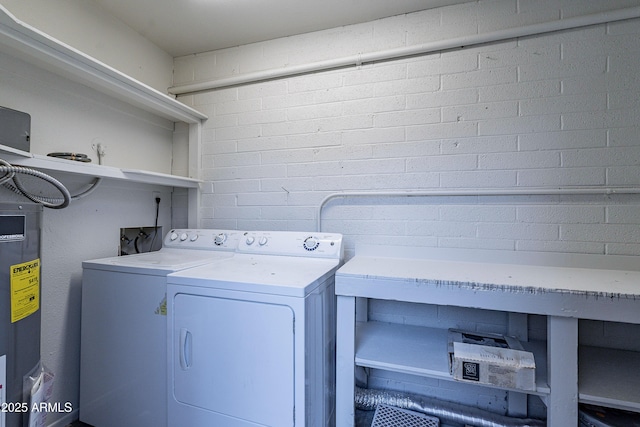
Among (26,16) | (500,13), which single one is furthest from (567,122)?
(26,16)

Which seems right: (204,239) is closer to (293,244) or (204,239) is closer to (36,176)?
(293,244)

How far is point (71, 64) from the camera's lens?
51.4 inches

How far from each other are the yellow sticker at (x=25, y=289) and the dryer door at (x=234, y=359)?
500mm

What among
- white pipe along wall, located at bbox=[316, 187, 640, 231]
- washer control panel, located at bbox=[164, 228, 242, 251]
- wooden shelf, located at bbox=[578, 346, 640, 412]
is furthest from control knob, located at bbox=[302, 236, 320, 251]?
wooden shelf, located at bbox=[578, 346, 640, 412]

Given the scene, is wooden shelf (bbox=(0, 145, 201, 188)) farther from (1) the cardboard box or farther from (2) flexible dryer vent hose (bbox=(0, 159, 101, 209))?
(1) the cardboard box

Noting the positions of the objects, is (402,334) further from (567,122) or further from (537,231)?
(567,122)

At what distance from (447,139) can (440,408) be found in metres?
1.55

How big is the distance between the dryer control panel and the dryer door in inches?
22.5

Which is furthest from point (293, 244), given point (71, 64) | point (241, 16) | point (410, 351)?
point (241, 16)

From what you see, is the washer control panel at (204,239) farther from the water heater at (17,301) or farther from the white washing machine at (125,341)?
the water heater at (17,301)

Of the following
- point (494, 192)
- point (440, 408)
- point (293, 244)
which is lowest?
point (440, 408)

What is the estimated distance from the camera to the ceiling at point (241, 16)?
1.67 metres

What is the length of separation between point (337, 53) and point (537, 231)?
5.44ft

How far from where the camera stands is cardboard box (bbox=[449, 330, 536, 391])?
1033 millimetres
